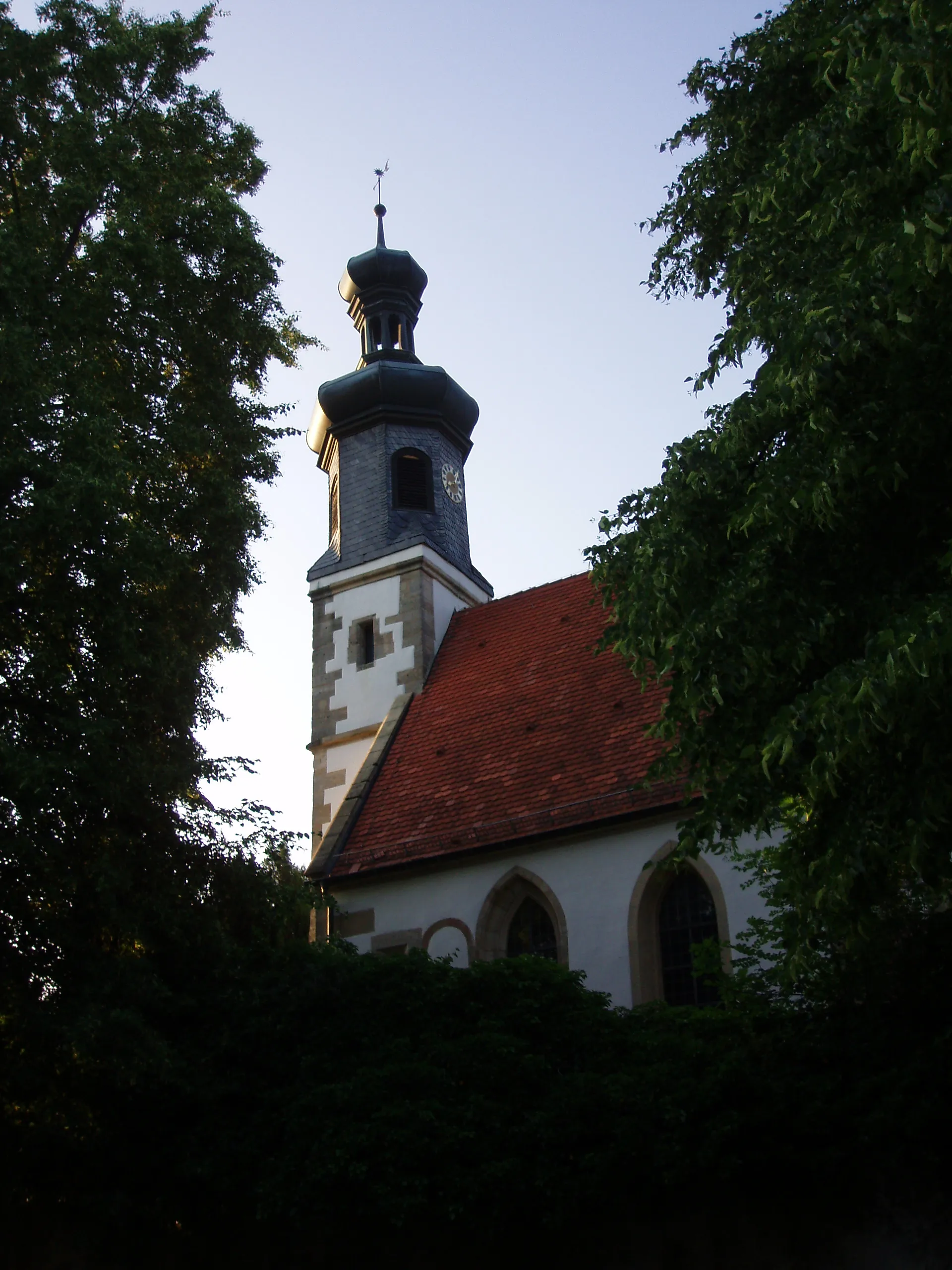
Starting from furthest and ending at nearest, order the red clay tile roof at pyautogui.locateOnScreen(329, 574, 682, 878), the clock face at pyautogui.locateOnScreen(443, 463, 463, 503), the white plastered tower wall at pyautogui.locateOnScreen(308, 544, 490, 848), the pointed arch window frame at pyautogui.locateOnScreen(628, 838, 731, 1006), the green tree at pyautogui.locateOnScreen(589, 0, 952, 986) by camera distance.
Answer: the clock face at pyautogui.locateOnScreen(443, 463, 463, 503) → the white plastered tower wall at pyautogui.locateOnScreen(308, 544, 490, 848) → the red clay tile roof at pyautogui.locateOnScreen(329, 574, 682, 878) → the pointed arch window frame at pyautogui.locateOnScreen(628, 838, 731, 1006) → the green tree at pyautogui.locateOnScreen(589, 0, 952, 986)

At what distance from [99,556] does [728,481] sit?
446cm

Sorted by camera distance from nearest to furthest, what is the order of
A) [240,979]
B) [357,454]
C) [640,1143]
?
1. [640,1143]
2. [240,979]
3. [357,454]

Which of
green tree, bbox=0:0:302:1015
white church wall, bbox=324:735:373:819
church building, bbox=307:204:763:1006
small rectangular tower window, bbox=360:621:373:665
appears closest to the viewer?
green tree, bbox=0:0:302:1015

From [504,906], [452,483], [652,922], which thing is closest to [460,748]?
[504,906]

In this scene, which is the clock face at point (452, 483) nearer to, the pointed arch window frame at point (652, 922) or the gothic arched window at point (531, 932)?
the gothic arched window at point (531, 932)

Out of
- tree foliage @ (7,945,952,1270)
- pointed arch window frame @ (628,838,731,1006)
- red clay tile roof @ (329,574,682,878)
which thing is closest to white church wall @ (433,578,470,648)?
red clay tile roof @ (329,574,682,878)

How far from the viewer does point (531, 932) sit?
45.6 feet

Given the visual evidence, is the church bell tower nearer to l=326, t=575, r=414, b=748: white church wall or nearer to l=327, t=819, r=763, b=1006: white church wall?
l=326, t=575, r=414, b=748: white church wall

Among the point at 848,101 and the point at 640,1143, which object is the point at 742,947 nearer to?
the point at 640,1143

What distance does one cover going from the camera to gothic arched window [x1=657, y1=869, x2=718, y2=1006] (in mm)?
12688

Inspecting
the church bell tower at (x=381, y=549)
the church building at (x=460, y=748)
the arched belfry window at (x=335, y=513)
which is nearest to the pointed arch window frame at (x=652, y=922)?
the church building at (x=460, y=748)

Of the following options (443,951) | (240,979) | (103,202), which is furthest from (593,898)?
(103,202)

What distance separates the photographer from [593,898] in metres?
13.2

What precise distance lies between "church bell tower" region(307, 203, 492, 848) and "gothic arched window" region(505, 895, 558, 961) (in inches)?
134
